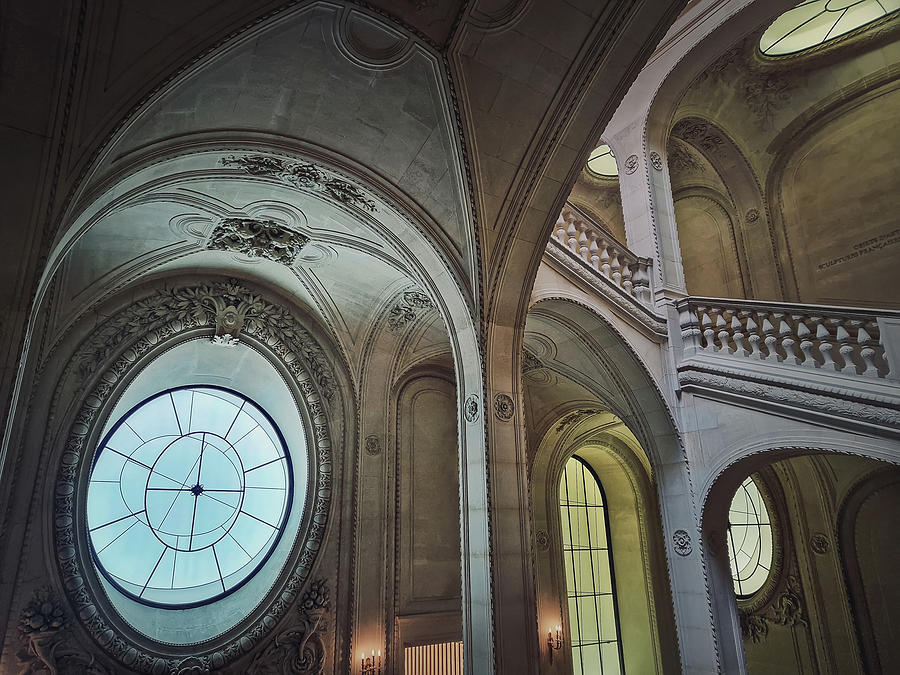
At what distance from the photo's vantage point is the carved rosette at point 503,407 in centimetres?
541

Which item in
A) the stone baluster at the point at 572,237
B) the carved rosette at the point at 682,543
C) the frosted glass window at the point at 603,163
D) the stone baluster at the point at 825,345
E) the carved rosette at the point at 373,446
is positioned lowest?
the carved rosette at the point at 682,543

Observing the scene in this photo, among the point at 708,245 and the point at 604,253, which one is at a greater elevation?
the point at 708,245

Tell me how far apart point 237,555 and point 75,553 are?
247 centimetres

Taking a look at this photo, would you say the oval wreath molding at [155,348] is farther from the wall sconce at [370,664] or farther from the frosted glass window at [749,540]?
the frosted glass window at [749,540]

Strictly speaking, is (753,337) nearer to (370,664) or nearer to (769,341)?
(769,341)

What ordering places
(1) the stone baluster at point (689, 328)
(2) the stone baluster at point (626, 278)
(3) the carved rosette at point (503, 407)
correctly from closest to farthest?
(3) the carved rosette at point (503, 407)
(1) the stone baluster at point (689, 328)
(2) the stone baluster at point (626, 278)

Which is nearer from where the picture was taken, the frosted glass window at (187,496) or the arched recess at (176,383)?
the arched recess at (176,383)

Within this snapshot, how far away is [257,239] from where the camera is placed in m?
7.21

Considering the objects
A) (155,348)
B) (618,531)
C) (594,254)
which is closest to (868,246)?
(594,254)

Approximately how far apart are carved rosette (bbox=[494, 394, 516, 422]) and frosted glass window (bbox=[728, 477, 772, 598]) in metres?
5.95

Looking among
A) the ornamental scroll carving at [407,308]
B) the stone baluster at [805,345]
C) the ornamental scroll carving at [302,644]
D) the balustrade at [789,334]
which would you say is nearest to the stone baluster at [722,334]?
the balustrade at [789,334]

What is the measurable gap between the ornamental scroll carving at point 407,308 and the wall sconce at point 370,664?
449cm

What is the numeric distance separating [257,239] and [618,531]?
940cm

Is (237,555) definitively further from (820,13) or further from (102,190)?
(820,13)
